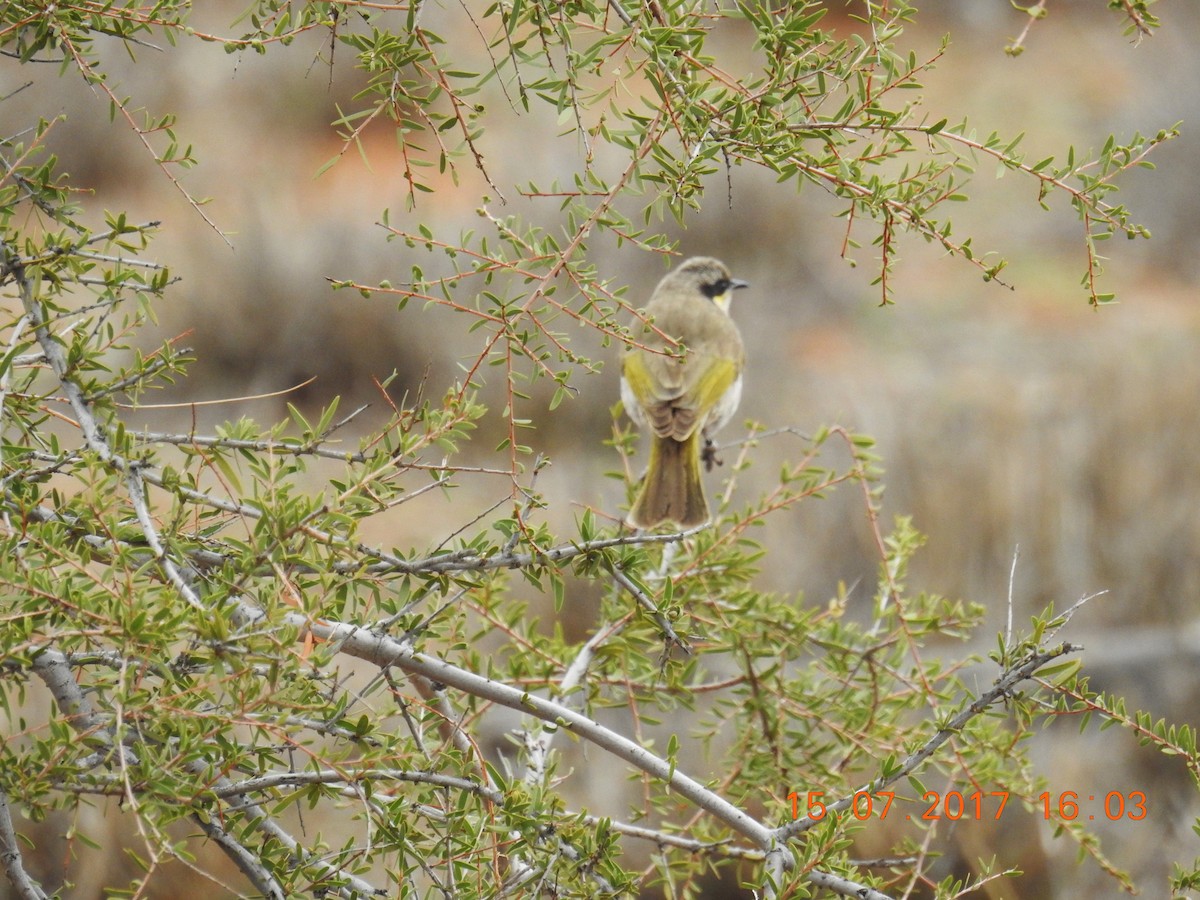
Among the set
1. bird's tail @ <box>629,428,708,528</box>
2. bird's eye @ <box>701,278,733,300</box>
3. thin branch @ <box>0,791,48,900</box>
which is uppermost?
thin branch @ <box>0,791,48,900</box>

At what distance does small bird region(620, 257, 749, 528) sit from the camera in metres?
2.65

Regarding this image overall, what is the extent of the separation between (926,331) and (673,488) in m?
6.36

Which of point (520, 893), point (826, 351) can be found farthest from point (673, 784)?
point (826, 351)

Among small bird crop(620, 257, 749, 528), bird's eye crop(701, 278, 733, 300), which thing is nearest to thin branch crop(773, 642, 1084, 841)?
small bird crop(620, 257, 749, 528)

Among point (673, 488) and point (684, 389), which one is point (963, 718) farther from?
point (684, 389)

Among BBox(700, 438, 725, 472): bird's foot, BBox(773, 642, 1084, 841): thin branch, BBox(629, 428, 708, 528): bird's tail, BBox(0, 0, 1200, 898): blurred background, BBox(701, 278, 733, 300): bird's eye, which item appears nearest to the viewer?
BBox(773, 642, 1084, 841): thin branch

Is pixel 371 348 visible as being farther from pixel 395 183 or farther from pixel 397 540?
pixel 395 183

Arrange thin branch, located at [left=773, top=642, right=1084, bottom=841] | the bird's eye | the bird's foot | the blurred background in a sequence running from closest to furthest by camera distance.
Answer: thin branch, located at [left=773, top=642, right=1084, bottom=841] < the bird's foot < the bird's eye < the blurred background

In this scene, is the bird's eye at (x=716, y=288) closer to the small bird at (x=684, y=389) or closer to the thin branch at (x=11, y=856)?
the small bird at (x=684, y=389)

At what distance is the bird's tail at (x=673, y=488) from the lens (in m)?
2.53

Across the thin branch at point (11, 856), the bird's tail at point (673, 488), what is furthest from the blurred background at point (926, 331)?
the thin branch at point (11, 856)

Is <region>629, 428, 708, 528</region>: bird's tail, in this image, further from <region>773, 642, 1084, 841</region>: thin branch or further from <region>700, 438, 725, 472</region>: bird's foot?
<region>773, 642, 1084, 841</region>: thin branch

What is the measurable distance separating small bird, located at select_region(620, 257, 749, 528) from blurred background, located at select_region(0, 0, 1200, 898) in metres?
0.20

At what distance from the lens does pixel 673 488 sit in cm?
271
